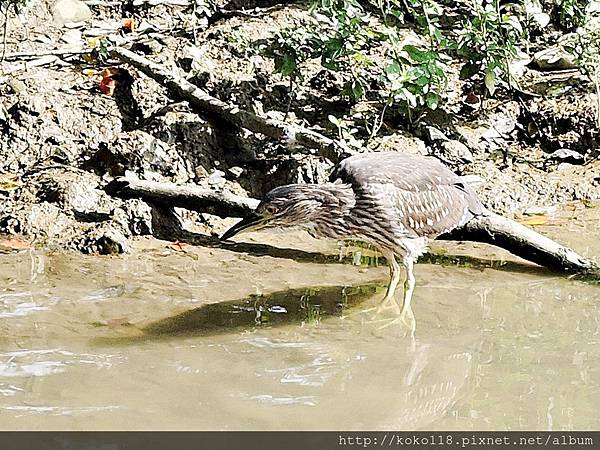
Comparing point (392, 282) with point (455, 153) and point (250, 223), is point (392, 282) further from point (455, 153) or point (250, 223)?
point (455, 153)

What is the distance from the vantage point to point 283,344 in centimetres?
511

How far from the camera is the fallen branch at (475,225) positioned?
19.9 ft

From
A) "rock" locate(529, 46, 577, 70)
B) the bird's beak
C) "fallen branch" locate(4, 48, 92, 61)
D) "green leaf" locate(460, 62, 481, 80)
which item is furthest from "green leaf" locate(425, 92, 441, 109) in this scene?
"fallen branch" locate(4, 48, 92, 61)

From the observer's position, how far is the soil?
681 centimetres

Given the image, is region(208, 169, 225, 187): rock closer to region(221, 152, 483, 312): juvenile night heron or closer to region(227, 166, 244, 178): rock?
region(227, 166, 244, 178): rock

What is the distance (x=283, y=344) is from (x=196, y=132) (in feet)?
9.24

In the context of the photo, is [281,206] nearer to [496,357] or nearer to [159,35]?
[496,357]

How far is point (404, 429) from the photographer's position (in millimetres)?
4129

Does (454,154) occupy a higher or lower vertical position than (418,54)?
lower

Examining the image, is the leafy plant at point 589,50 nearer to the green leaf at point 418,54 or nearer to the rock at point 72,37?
the green leaf at point 418,54

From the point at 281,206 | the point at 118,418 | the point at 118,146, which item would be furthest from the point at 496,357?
the point at 118,146

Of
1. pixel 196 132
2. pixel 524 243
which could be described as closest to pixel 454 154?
pixel 524 243

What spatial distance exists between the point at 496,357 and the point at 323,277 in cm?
156

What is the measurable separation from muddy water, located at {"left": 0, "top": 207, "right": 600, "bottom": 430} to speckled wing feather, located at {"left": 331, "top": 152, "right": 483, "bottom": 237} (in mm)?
458
